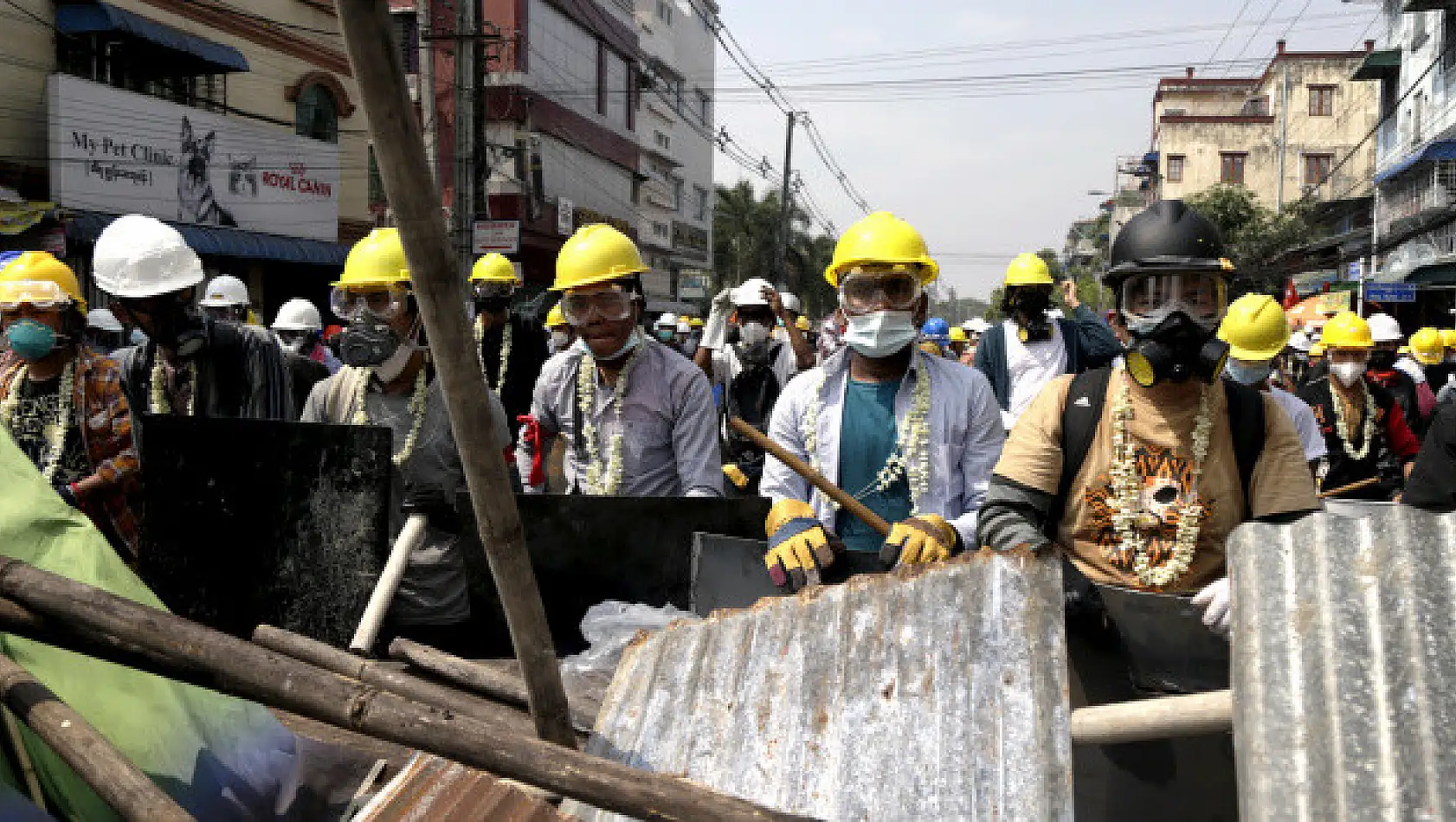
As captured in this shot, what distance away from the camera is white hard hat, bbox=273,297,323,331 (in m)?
10.7

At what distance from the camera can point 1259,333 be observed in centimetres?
605

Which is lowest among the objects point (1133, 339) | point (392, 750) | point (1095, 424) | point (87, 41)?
point (392, 750)

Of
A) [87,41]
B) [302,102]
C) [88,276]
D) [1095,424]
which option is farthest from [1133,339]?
[302,102]

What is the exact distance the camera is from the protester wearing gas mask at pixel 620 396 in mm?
4340

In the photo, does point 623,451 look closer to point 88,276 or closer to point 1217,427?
point 1217,427

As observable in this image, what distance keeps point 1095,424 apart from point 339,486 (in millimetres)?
2369

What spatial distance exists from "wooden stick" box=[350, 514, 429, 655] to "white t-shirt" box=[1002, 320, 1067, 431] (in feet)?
11.9

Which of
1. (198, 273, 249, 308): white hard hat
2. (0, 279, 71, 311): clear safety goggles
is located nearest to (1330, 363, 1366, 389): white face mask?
(0, 279, 71, 311): clear safety goggles

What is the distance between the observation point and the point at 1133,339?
304 centimetres

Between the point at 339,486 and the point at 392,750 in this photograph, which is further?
the point at 339,486

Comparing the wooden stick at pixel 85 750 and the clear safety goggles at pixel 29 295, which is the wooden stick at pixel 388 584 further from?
the clear safety goggles at pixel 29 295

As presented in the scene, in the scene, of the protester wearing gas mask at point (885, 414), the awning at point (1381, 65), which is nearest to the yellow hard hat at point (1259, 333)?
the protester wearing gas mask at point (885, 414)

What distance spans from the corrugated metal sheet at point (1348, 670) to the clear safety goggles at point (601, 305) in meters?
2.99

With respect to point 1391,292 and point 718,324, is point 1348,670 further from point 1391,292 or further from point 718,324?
point 1391,292
